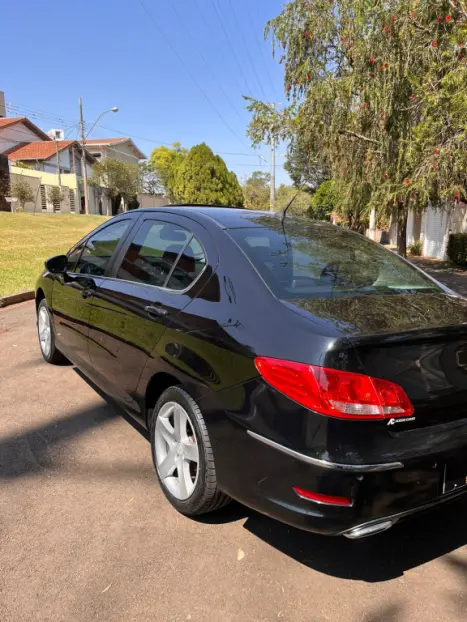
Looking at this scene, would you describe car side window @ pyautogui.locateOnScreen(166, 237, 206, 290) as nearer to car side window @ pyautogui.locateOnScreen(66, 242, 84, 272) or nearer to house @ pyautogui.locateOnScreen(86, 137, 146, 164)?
car side window @ pyautogui.locateOnScreen(66, 242, 84, 272)

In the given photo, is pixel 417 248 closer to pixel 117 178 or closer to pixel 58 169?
pixel 117 178

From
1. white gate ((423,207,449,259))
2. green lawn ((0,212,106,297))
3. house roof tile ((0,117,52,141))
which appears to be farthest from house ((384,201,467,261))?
house roof tile ((0,117,52,141))

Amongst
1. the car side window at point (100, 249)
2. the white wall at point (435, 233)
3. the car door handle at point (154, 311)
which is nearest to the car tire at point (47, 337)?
the car side window at point (100, 249)

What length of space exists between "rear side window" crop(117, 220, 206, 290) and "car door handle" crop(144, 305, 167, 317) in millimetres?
160

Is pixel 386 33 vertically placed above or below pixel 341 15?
below

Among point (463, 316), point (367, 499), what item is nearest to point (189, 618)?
point (367, 499)

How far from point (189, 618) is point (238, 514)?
2.55 ft

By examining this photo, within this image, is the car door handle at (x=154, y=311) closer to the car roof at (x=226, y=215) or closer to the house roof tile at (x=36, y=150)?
the car roof at (x=226, y=215)

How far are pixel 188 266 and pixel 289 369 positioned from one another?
114cm

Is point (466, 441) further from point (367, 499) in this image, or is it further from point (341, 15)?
point (341, 15)

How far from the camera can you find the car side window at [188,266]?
2.88 metres

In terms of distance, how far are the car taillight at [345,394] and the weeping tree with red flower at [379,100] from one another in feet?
19.0

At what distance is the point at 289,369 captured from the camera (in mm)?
2080

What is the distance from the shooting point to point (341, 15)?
455 inches
